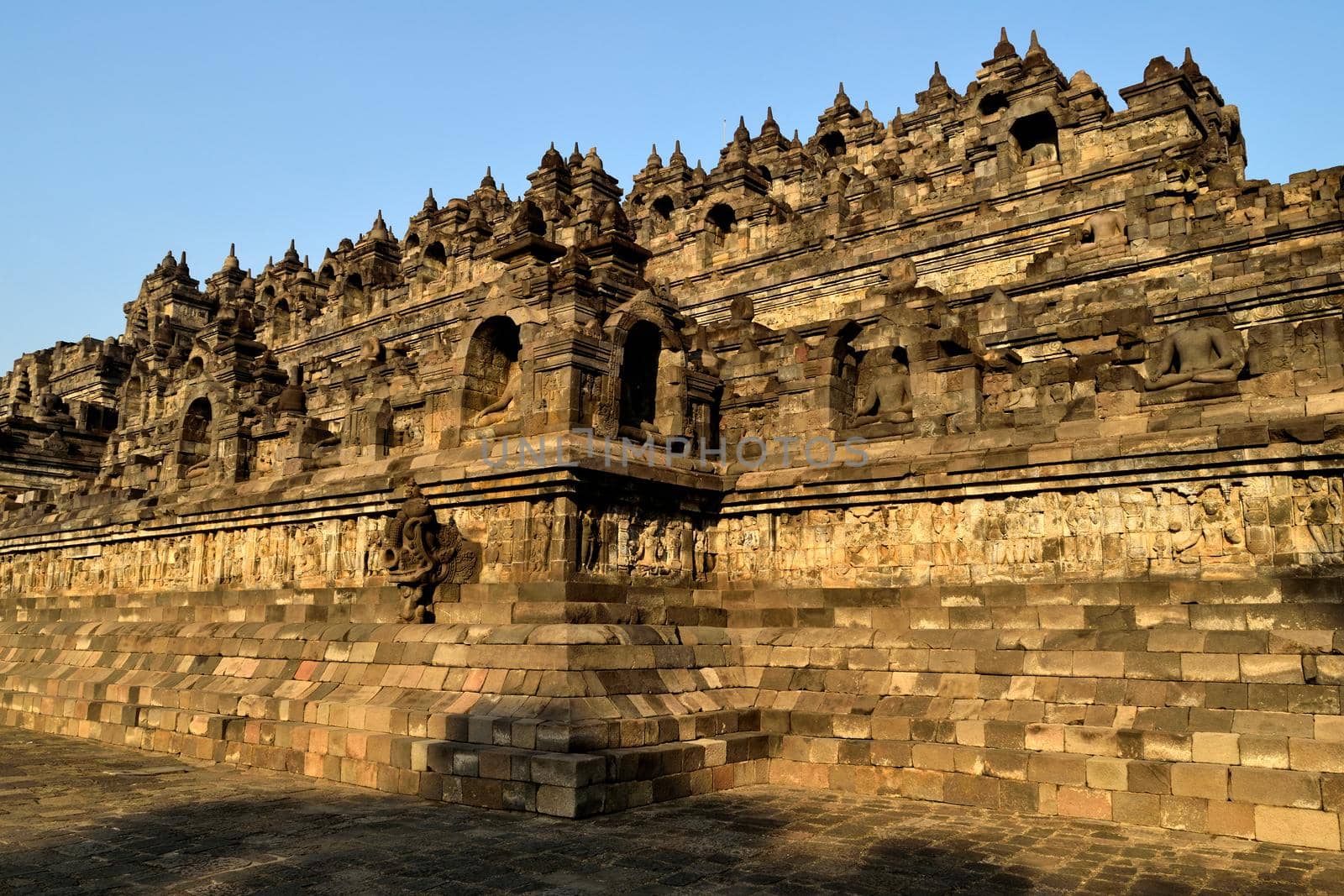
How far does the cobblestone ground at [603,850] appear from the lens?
8312mm

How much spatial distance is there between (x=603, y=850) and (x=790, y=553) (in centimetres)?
658

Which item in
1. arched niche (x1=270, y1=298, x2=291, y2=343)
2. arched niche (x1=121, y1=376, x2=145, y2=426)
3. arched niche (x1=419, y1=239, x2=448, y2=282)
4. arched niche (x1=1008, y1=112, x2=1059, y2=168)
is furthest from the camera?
arched niche (x1=270, y1=298, x2=291, y2=343)

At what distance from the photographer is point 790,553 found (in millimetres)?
15180

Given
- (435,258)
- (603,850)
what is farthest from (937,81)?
(603,850)

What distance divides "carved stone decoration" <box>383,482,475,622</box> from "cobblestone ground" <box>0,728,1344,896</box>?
9.09 ft

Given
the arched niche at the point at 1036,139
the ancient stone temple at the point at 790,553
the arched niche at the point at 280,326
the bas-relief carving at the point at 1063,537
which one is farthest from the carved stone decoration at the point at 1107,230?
the arched niche at the point at 280,326

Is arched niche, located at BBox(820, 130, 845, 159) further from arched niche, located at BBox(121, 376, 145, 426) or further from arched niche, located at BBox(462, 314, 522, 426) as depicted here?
arched niche, located at BBox(462, 314, 522, 426)

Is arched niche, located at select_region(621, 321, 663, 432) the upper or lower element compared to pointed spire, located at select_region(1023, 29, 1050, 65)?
Result: lower

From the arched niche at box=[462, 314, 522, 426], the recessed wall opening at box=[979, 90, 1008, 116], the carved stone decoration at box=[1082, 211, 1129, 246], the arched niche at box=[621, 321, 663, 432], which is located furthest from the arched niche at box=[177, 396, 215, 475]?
the recessed wall opening at box=[979, 90, 1008, 116]

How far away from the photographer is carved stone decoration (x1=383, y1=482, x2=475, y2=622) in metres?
14.0

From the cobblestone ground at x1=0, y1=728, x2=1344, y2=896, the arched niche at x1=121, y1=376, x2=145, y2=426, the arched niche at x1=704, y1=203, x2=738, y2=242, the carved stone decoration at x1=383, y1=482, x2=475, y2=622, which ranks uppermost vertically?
the arched niche at x1=704, y1=203, x2=738, y2=242

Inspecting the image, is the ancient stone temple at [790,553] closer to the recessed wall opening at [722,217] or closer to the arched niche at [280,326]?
the recessed wall opening at [722,217]

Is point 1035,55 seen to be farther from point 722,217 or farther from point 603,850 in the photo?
point 603,850

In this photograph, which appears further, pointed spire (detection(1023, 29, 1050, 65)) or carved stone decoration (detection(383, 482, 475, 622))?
pointed spire (detection(1023, 29, 1050, 65))
